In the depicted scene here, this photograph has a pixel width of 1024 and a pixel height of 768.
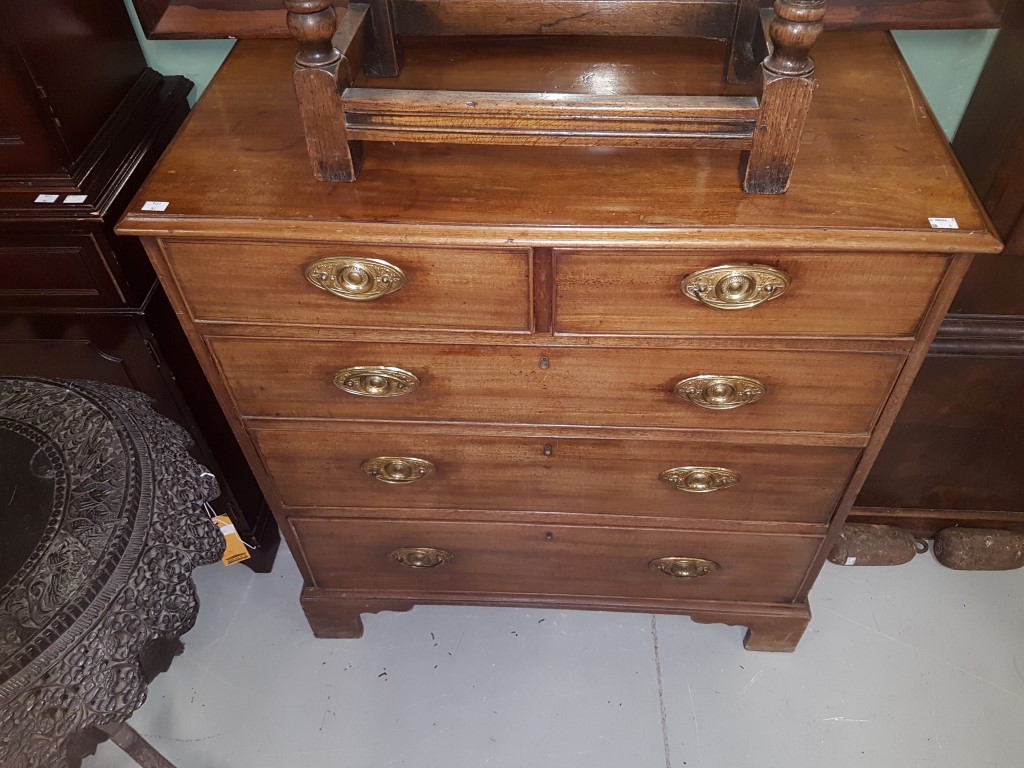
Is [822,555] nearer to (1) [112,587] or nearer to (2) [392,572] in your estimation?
(2) [392,572]

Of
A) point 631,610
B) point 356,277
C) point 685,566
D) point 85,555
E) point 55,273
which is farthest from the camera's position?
point 631,610

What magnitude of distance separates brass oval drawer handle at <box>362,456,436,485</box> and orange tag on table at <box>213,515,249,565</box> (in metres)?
0.53

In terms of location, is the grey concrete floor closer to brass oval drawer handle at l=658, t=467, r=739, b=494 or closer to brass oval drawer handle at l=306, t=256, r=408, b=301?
brass oval drawer handle at l=658, t=467, r=739, b=494

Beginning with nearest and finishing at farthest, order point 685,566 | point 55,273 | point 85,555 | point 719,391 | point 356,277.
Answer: point 85,555, point 356,277, point 719,391, point 55,273, point 685,566

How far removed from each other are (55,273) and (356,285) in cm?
62

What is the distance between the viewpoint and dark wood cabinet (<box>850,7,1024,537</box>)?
4.60ft

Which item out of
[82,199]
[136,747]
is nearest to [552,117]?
[82,199]

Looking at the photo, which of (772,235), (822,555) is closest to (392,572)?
(822,555)

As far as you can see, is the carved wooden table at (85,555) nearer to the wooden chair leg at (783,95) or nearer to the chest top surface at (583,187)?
the chest top surface at (583,187)

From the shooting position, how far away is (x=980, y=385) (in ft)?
5.46

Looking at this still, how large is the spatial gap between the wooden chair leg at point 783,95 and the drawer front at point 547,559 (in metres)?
0.73

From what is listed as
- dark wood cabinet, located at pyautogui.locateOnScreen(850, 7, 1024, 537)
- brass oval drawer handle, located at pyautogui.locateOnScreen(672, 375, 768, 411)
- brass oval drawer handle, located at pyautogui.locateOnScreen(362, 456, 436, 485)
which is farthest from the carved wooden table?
dark wood cabinet, located at pyautogui.locateOnScreen(850, 7, 1024, 537)

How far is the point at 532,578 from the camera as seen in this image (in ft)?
5.55

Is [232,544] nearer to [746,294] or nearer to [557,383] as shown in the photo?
[557,383]
